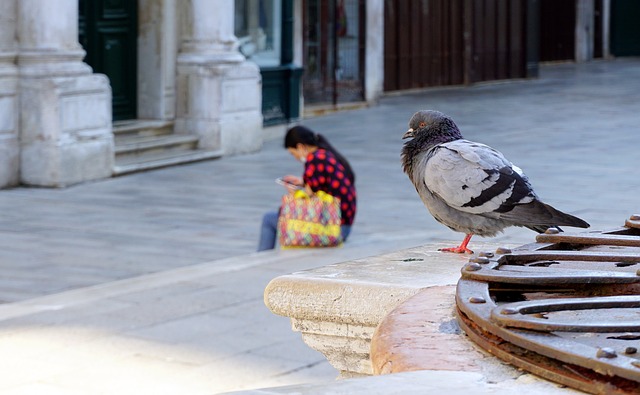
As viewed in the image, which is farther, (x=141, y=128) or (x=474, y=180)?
(x=141, y=128)

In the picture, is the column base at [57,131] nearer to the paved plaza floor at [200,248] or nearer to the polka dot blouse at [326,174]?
the paved plaza floor at [200,248]

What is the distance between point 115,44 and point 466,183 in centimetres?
1195

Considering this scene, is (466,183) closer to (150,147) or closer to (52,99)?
A: (52,99)

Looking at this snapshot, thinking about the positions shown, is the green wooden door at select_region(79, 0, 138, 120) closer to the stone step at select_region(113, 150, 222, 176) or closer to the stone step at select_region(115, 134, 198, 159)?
the stone step at select_region(115, 134, 198, 159)

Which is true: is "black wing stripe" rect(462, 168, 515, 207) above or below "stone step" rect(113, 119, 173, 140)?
above

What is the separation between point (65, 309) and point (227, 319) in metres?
0.94

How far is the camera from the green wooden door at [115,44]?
1473 centimetres

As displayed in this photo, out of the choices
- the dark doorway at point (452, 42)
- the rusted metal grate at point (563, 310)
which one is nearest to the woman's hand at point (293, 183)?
the rusted metal grate at point (563, 310)

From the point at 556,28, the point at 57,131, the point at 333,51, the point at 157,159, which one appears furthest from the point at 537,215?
the point at 556,28

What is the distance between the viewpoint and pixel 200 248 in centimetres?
894

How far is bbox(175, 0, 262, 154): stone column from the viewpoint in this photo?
14977 mm

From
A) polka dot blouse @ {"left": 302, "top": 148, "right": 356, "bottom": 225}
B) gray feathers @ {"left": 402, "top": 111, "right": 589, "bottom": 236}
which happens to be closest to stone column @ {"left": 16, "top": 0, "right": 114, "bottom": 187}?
polka dot blouse @ {"left": 302, "top": 148, "right": 356, "bottom": 225}

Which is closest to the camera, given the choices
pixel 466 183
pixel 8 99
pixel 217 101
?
pixel 466 183

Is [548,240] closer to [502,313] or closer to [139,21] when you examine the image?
[502,313]
